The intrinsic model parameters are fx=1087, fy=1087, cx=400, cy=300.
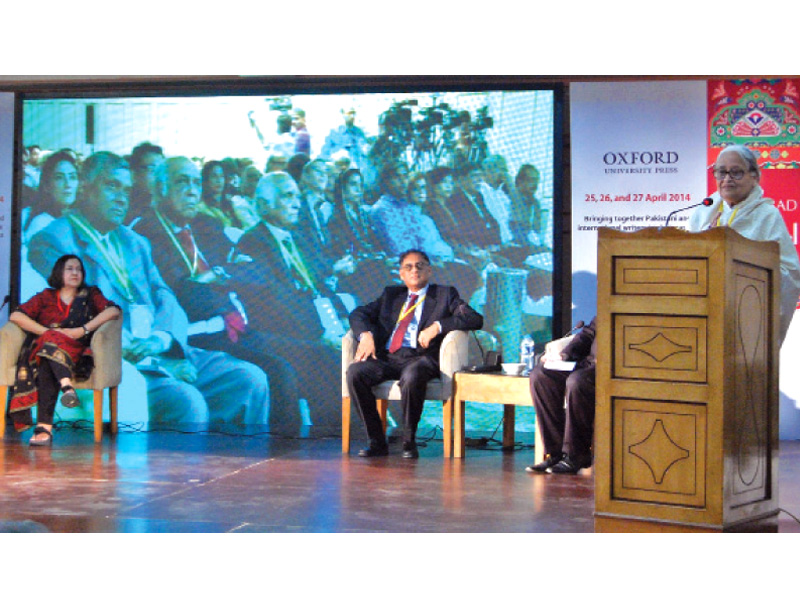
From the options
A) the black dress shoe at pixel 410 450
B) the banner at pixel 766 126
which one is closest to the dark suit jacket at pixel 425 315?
the black dress shoe at pixel 410 450

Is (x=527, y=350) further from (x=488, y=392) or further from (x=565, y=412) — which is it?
(x=565, y=412)

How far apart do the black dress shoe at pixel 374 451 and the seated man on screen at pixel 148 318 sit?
1.54m

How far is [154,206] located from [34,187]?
0.93 meters

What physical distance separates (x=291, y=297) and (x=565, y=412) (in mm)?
2613

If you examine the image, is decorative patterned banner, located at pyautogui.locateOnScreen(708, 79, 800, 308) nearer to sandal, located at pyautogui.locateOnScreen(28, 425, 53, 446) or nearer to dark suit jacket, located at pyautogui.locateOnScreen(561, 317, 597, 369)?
dark suit jacket, located at pyautogui.locateOnScreen(561, 317, 597, 369)

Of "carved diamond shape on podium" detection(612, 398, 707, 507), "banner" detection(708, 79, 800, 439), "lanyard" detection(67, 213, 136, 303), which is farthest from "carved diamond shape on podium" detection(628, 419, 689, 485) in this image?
"lanyard" detection(67, 213, 136, 303)

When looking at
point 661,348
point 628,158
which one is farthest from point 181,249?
point 661,348

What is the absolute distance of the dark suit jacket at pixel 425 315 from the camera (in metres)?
6.38

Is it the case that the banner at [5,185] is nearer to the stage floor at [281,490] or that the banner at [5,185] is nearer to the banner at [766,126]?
the stage floor at [281,490]

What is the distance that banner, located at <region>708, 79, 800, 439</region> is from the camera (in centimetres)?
712

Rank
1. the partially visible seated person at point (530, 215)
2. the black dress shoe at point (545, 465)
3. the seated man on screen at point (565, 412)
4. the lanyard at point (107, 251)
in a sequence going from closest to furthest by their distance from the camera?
Result: the seated man on screen at point (565, 412) → the black dress shoe at point (545, 465) → the partially visible seated person at point (530, 215) → the lanyard at point (107, 251)

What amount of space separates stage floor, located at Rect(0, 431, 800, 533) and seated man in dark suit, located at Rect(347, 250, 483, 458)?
0.26m

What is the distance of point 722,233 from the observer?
326 cm

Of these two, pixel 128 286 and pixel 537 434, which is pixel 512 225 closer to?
pixel 537 434
